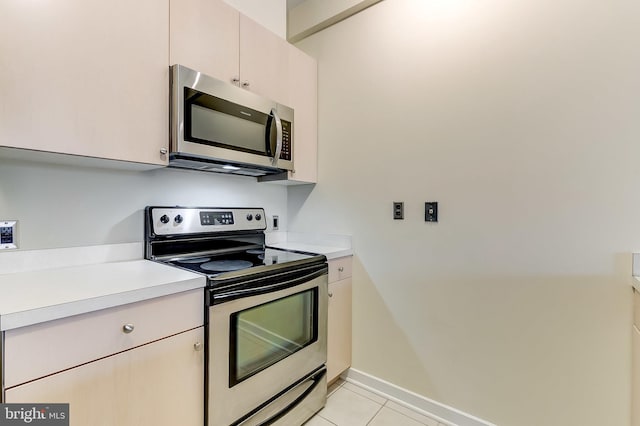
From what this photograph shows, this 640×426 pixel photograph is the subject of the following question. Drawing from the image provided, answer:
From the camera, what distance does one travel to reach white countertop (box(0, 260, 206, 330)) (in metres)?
0.83

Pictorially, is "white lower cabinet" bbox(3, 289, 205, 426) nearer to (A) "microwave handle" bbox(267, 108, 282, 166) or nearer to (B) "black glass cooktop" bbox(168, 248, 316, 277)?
(B) "black glass cooktop" bbox(168, 248, 316, 277)

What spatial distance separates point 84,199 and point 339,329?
1.58 metres

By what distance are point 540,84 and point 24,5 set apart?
2.07 meters

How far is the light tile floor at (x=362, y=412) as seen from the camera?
1691 mm

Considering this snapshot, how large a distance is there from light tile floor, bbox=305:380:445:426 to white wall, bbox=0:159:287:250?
1.45 m

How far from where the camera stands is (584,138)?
1342 millimetres

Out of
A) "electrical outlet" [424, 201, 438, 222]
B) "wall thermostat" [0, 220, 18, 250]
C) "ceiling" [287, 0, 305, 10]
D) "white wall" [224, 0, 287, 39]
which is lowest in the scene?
"wall thermostat" [0, 220, 18, 250]

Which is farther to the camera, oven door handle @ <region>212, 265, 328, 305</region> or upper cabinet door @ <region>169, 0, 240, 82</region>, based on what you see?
upper cabinet door @ <region>169, 0, 240, 82</region>

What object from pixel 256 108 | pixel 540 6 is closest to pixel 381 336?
pixel 256 108

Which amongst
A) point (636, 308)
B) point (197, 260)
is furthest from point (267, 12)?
point (636, 308)

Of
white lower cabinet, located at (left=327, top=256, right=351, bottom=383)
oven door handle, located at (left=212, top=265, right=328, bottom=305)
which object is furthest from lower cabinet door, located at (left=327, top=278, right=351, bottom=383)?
oven door handle, located at (left=212, top=265, right=328, bottom=305)

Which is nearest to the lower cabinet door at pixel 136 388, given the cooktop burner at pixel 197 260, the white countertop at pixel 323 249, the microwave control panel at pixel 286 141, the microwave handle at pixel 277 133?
the cooktop burner at pixel 197 260

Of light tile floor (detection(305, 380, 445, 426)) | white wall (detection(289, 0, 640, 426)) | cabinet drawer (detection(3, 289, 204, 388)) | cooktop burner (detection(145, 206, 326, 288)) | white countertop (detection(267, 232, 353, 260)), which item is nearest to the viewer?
cabinet drawer (detection(3, 289, 204, 388))

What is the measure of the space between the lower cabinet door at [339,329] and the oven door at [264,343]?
0.10 metres
